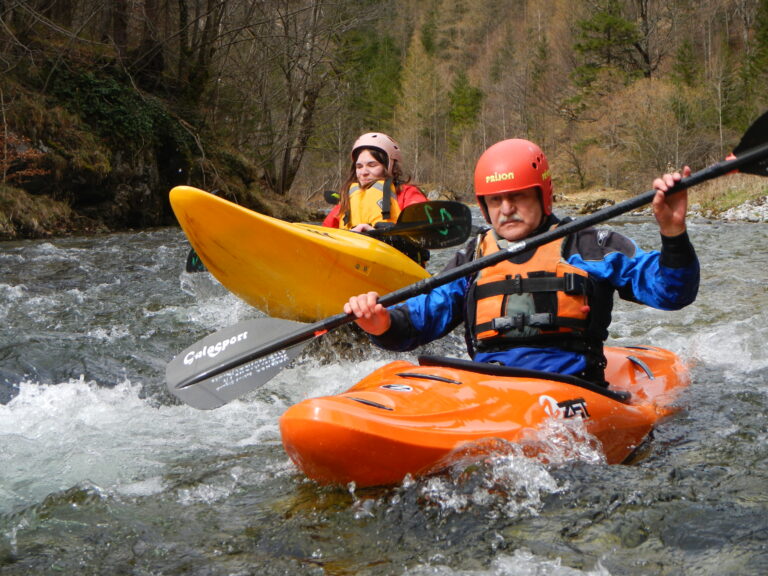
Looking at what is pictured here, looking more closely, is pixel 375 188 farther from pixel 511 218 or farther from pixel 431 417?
pixel 431 417

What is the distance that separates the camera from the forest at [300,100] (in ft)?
36.8

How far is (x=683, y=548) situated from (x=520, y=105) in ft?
127

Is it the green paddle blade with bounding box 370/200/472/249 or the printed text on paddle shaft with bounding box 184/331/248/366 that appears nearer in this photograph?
the printed text on paddle shaft with bounding box 184/331/248/366

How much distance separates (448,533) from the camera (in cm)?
206

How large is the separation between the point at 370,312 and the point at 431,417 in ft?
1.83

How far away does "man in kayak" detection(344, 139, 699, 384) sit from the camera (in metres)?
2.69

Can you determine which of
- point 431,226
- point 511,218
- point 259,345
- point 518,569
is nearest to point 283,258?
point 431,226

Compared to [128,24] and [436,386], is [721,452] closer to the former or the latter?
[436,386]

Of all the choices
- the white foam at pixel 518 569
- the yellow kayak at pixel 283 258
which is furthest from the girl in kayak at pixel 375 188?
the white foam at pixel 518 569

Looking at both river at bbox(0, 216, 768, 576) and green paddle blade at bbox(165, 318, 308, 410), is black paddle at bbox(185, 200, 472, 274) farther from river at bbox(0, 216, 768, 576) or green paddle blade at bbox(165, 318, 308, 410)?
Result: green paddle blade at bbox(165, 318, 308, 410)

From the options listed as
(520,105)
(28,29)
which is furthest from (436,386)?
(520,105)

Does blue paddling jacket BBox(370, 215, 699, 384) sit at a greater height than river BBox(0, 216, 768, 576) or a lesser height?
greater

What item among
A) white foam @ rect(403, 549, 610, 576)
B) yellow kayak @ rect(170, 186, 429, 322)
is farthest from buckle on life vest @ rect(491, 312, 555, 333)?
Answer: yellow kayak @ rect(170, 186, 429, 322)

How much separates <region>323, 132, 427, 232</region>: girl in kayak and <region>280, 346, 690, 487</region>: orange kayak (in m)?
2.29
